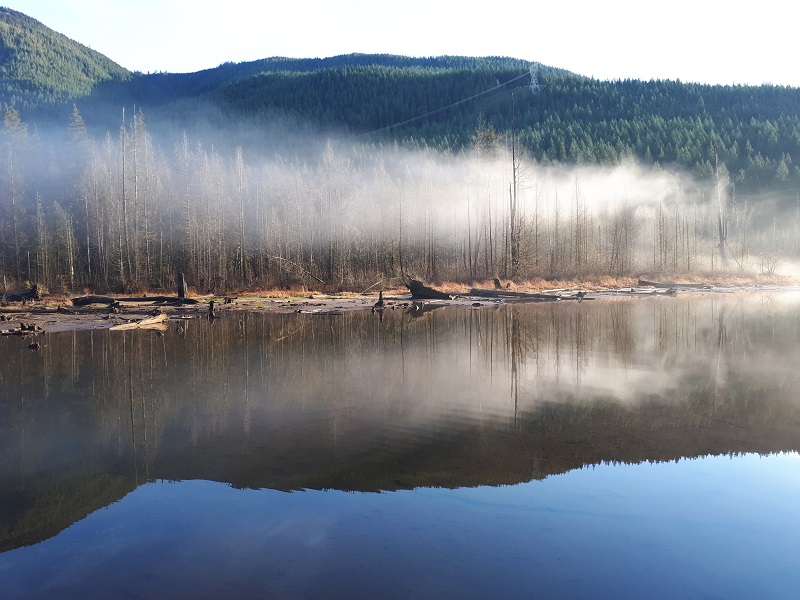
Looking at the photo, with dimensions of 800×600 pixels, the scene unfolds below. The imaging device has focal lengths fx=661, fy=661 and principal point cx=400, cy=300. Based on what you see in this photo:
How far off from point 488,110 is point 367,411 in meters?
151

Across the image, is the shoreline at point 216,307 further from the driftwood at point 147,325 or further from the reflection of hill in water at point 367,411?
the reflection of hill in water at point 367,411

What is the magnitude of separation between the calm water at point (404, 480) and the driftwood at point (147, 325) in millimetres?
10207

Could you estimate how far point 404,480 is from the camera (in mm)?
8156

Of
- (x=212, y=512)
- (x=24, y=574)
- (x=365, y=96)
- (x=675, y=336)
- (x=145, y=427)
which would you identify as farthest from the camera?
(x=365, y=96)

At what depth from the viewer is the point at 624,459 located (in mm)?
8930

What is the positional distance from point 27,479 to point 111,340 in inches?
676

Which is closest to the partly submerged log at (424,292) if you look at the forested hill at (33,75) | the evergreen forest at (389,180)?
the evergreen forest at (389,180)

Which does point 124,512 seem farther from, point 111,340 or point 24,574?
point 111,340

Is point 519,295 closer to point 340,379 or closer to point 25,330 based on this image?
point 25,330

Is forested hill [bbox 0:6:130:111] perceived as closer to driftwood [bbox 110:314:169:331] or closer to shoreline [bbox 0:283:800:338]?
shoreline [bbox 0:283:800:338]

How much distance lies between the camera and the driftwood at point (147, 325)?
2778cm

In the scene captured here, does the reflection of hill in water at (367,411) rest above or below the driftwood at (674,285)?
above

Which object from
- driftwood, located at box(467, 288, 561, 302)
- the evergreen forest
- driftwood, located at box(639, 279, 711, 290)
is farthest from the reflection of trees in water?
driftwood, located at box(639, 279, 711, 290)

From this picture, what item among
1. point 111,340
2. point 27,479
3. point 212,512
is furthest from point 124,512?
point 111,340
